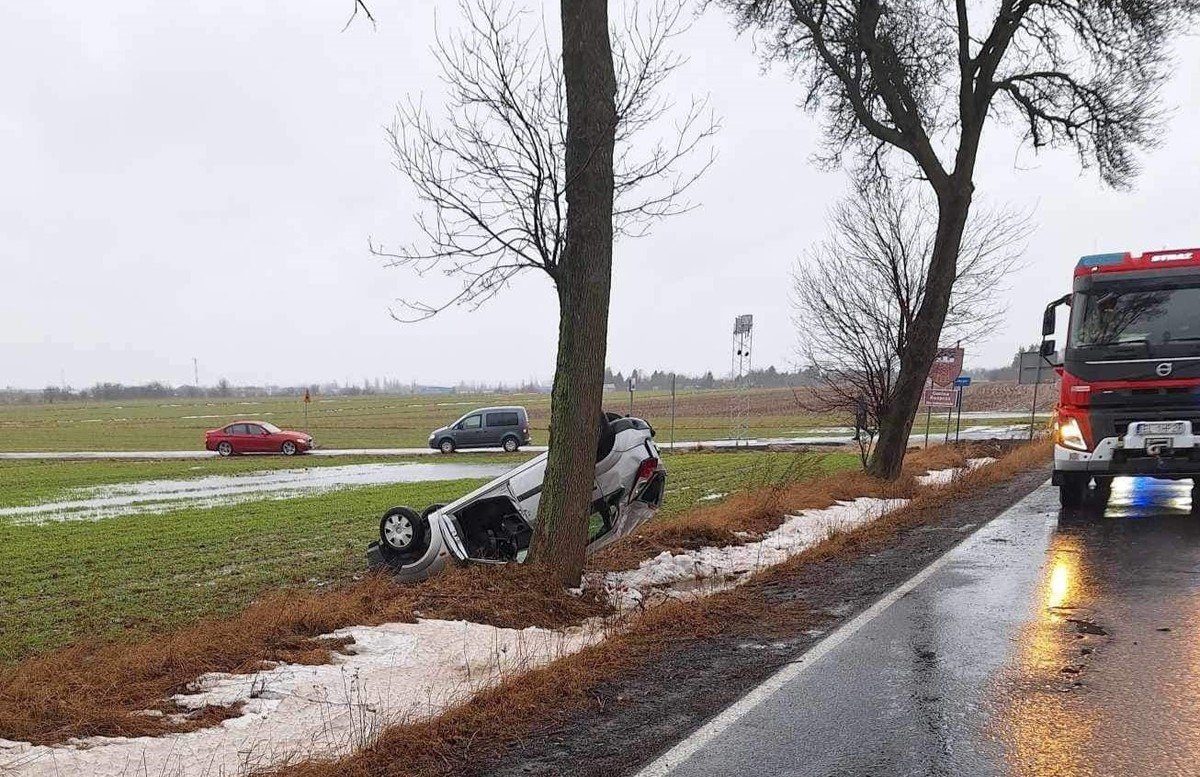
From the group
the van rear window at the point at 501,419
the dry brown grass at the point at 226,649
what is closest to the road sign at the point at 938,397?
the dry brown grass at the point at 226,649

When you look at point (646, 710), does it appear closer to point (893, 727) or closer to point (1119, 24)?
point (893, 727)

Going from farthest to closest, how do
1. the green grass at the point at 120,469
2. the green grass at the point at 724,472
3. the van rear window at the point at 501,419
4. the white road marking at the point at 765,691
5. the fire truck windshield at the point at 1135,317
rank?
1. the van rear window at the point at 501,419
2. the green grass at the point at 120,469
3. the green grass at the point at 724,472
4. the fire truck windshield at the point at 1135,317
5. the white road marking at the point at 765,691

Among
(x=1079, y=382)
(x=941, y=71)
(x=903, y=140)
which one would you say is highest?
Result: (x=941, y=71)

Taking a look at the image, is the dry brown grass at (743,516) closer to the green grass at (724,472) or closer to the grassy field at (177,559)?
the green grass at (724,472)

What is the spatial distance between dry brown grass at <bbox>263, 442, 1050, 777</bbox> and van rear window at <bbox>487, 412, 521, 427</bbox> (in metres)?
28.9

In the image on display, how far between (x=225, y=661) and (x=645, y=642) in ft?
8.85

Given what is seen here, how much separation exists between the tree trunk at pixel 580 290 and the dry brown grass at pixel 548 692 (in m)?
1.07

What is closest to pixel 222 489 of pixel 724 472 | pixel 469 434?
pixel 724 472

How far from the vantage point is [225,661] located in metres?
5.20

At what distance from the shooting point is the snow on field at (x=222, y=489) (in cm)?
1634

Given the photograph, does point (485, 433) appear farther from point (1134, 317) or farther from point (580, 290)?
point (580, 290)

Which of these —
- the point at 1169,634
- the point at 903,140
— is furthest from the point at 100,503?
the point at 1169,634

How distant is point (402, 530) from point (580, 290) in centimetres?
305

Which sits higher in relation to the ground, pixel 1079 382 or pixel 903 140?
pixel 903 140
